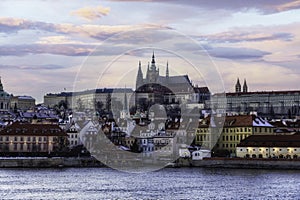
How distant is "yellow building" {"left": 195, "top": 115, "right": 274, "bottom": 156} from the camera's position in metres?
54.0

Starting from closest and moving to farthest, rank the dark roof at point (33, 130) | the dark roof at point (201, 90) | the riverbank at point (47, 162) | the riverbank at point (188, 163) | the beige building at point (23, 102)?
1. the riverbank at point (47, 162)
2. the riverbank at point (188, 163)
3. the dark roof at point (33, 130)
4. the dark roof at point (201, 90)
5. the beige building at point (23, 102)

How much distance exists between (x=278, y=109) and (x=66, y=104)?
126 feet

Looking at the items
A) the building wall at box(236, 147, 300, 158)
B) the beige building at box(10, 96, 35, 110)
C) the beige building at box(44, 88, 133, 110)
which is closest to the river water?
the building wall at box(236, 147, 300, 158)

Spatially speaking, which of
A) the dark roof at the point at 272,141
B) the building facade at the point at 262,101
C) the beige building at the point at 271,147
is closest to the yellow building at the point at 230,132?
the dark roof at the point at 272,141

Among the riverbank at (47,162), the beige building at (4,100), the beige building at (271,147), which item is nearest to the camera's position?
the riverbank at (47,162)

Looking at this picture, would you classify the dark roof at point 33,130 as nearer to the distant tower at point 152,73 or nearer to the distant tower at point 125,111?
the distant tower at point 152,73

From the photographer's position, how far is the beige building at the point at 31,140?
172 ft

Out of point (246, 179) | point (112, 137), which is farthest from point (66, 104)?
point (246, 179)

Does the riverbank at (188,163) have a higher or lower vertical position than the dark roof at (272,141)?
lower

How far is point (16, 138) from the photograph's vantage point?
5288cm

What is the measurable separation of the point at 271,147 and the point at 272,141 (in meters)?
0.72

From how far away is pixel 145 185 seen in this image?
94.9 ft

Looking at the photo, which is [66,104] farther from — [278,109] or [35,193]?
[35,193]

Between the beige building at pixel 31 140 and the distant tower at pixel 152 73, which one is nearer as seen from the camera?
the beige building at pixel 31 140
